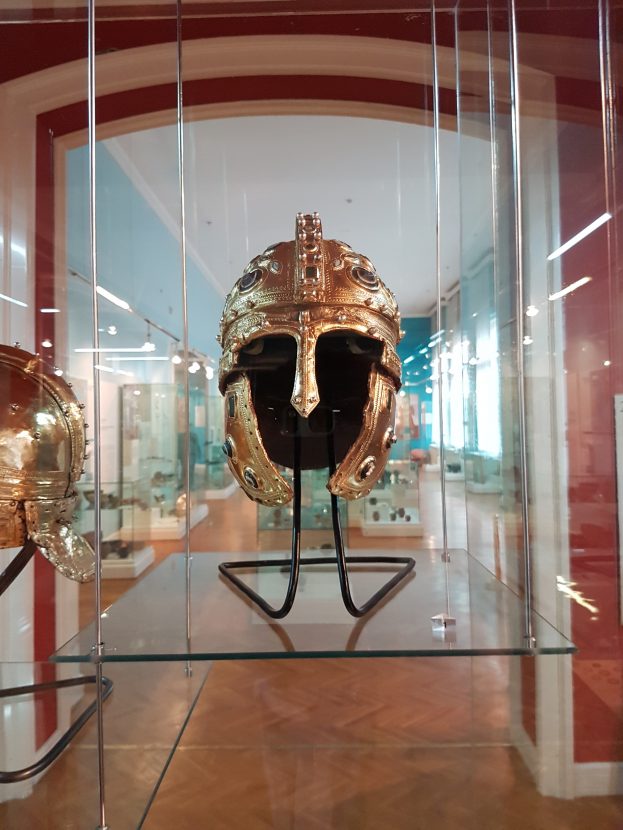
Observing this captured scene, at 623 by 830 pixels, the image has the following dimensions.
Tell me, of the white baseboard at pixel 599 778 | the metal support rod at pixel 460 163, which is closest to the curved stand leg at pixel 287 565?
the metal support rod at pixel 460 163

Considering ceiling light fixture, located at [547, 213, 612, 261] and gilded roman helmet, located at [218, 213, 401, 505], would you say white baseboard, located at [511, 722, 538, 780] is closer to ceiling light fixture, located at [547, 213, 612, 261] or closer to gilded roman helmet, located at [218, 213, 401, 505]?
gilded roman helmet, located at [218, 213, 401, 505]

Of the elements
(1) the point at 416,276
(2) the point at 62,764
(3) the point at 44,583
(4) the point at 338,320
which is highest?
(1) the point at 416,276

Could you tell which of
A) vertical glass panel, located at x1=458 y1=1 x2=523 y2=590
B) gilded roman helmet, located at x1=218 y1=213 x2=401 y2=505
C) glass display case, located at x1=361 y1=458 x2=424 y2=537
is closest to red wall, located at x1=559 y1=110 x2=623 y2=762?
vertical glass panel, located at x1=458 y1=1 x2=523 y2=590

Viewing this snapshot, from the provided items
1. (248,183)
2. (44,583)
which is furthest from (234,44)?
(44,583)

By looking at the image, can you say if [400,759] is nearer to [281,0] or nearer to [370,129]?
[370,129]

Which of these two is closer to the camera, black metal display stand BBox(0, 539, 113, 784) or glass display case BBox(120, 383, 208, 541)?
black metal display stand BBox(0, 539, 113, 784)

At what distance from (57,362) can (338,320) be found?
3.14 feet

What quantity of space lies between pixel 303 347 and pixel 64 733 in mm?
1087

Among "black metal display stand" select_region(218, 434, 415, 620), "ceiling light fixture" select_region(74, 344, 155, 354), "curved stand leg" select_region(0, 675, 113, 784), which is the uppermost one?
"ceiling light fixture" select_region(74, 344, 155, 354)

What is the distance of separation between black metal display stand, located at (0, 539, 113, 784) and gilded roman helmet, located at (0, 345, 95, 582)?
0.05 metres

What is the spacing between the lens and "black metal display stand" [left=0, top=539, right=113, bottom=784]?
1.01 meters

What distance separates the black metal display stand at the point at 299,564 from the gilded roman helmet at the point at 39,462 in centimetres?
32

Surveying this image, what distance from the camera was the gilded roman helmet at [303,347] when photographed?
2.92ft

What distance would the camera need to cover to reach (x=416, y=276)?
4.64 ft
